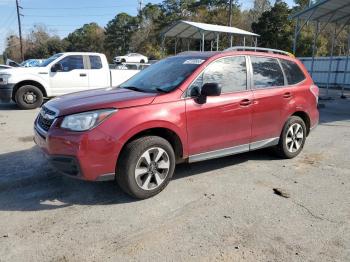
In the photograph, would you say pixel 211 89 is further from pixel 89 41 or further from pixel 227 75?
pixel 89 41

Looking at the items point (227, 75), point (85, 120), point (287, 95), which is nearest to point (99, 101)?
point (85, 120)

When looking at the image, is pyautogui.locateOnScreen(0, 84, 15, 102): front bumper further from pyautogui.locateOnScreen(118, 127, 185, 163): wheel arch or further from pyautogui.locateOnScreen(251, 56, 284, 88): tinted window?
pyautogui.locateOnScreen(251, 56, 284, 88): tinted window

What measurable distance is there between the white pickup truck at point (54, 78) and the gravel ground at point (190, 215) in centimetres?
603

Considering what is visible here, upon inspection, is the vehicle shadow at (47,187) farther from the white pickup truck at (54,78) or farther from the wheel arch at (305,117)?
the white pickup truck at (54,78)

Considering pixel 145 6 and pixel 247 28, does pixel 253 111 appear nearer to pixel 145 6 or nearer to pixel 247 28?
pixel 247 28

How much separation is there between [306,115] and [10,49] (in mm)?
90444

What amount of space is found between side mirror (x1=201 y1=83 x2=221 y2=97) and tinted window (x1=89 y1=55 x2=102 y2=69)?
8.73 m

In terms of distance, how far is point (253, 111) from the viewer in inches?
207

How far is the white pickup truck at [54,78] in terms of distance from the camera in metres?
11.3

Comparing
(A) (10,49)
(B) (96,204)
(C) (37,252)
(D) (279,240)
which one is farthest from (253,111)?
(A) (10,49)

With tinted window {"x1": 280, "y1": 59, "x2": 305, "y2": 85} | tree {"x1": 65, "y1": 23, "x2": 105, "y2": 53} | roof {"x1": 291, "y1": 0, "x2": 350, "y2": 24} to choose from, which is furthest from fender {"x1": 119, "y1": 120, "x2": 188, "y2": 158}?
tree {"x1": 65, "y1": 23, "x2": 105, "y2": 53}

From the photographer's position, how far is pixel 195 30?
26.9 m

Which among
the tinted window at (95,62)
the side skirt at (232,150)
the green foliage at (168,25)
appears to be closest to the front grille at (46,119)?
the side skirt at (232,150)

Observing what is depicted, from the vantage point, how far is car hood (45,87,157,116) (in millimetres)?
4090
